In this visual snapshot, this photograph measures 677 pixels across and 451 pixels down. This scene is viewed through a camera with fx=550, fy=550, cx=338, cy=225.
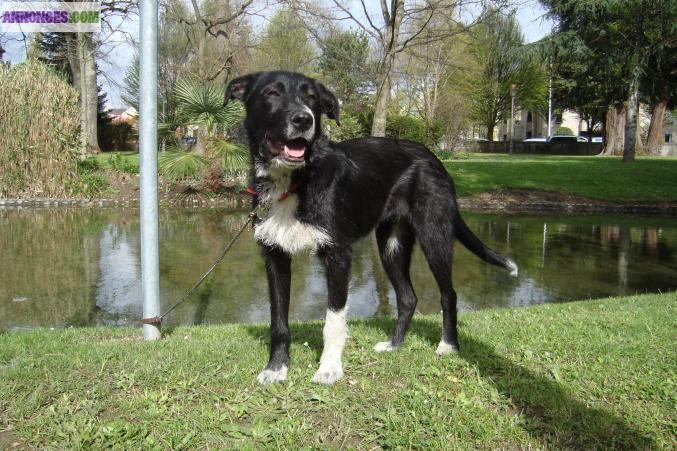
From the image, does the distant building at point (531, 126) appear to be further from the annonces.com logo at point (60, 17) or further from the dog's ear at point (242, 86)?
the dog's ear at point (242, 86)

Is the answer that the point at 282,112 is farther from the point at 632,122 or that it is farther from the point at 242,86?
the point at 632,122

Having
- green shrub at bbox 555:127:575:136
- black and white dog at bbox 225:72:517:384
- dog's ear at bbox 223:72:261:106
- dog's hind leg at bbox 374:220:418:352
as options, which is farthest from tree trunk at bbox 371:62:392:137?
green shrub at bbox 555:127:575:136

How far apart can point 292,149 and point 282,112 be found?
0.25m

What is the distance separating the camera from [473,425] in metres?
2.99

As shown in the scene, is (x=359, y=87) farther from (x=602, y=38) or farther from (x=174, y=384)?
(x=174, y=384)

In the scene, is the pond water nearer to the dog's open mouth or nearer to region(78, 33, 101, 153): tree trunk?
the dog's open mouth

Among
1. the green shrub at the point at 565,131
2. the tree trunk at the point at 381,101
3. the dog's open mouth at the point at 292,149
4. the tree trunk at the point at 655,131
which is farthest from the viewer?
the green shrub at the point at 565,131

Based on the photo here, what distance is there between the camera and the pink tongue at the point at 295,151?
11.5ft

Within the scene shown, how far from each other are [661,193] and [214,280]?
17.5 meters

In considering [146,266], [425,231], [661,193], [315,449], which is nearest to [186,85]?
[146,266]

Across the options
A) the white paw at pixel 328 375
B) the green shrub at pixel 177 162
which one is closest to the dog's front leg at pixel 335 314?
the white paw at pixel 328 375

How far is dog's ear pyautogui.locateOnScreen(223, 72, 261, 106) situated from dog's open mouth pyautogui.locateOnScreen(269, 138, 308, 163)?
0.70m

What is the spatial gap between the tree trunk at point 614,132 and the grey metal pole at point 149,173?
43.5 metres

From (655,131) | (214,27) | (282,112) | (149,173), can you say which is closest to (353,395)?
(282,112)
